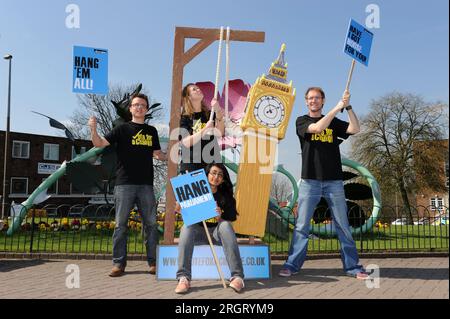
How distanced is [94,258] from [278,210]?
5.00m

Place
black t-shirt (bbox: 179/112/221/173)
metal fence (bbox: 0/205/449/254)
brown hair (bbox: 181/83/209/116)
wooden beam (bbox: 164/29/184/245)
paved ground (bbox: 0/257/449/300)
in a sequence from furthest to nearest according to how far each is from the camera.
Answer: metal fence (bbox: 0/205/449/254) < brown hair (bbox: 181/83/209/116) < wooden beam (bbox: 164/29/184/245) < black t-shirt (bbox: 179/112/221/173) < paved ground (bbox: 0/257/449/300)

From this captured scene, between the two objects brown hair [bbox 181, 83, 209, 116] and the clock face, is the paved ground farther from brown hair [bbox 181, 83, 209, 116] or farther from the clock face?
brown hair [bbox 181, 83, 209, 116]

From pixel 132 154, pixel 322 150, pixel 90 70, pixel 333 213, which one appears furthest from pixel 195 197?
pixel 90 70

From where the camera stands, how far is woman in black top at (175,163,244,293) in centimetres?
416

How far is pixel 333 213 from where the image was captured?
16.1ft

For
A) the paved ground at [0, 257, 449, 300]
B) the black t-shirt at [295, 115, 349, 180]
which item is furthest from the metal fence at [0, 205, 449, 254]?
the black t-shirt at [295, 115, 349, 180]

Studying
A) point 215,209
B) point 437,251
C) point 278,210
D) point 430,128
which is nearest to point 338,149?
point 215,209

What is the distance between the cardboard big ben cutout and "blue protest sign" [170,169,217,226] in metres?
0.93

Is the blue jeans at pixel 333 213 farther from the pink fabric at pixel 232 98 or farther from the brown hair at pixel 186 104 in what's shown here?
the pink fabric at pixel 232 98

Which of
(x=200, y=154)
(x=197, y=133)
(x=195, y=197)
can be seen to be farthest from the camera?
(x=200, y=154)

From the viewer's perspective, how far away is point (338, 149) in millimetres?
4980

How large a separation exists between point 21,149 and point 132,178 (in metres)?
31.1

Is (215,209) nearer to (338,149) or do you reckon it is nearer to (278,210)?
(338,149)

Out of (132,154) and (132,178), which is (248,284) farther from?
(132,154)
